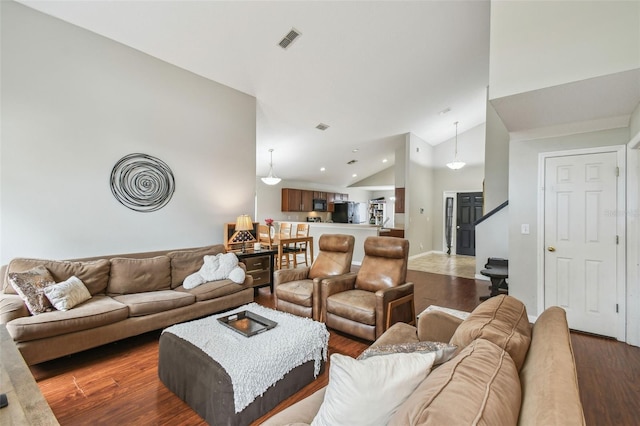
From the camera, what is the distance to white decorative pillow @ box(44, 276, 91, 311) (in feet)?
8.30

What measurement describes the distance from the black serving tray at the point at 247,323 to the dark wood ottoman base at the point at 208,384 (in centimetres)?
34

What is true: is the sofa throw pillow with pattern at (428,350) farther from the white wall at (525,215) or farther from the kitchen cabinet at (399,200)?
the kitchen cabinet at (399,200)

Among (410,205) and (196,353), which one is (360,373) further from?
(410,205)

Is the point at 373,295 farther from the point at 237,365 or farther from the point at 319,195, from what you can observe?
the point at 319,195

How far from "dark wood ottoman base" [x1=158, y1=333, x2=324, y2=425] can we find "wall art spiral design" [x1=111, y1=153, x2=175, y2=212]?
2.02 m

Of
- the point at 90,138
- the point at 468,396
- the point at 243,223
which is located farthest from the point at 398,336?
the point at 90,138

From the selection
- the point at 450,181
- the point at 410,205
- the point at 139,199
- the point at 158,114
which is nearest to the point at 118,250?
the point at 139,199

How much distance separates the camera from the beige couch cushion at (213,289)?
333cm

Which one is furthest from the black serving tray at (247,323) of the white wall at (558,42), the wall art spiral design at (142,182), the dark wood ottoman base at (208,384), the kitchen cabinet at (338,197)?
the kitchen cabinet at (338,197)

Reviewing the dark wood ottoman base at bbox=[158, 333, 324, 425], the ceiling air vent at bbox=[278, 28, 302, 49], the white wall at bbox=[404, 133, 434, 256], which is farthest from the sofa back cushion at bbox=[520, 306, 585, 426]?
the white wall at bbox=[404, 133, 434, 256]

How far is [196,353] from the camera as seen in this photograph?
6.33 ft

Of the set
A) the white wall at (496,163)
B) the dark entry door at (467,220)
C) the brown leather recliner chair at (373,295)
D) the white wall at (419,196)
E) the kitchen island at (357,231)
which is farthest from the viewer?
the dark entry door at (467,220)

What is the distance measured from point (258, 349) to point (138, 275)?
2.10 meters

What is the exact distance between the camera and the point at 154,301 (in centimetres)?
296
